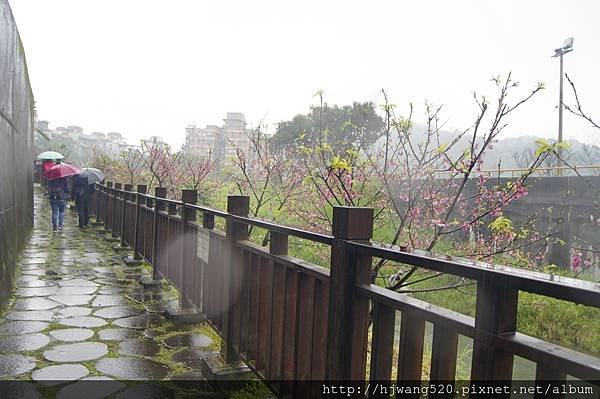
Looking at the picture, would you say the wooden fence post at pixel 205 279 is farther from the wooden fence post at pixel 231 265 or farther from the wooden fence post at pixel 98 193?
the wooden fence post at pixel 98 193

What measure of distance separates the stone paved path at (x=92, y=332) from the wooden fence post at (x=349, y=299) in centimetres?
175

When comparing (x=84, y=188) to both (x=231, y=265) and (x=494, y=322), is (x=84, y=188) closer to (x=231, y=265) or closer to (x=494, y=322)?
(x=231, y=265)

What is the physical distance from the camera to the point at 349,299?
194 centimetres

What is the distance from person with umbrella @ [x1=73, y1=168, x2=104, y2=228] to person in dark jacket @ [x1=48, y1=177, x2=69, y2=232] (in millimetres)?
761

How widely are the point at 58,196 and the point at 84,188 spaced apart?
3.70 feet

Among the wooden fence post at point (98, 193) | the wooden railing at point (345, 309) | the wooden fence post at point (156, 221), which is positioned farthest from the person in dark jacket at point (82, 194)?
the wooden railing at point (345, 309)

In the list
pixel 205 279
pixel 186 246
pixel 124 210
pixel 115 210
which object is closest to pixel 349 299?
pixel 205 279

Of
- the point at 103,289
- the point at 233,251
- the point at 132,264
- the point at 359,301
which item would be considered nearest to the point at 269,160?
the point at 132,264

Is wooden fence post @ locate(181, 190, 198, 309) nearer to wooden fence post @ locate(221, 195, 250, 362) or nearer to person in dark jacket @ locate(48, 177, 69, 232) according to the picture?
wooden fence post @ locate(221, 195, 250, 362)

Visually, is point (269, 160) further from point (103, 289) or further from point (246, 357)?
point (246, 357)

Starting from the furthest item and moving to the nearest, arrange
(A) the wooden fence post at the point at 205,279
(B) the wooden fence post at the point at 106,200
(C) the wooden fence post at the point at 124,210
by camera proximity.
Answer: (B) the wooden fence post at the point at 106,200 < (C) the wooden fence post at the point at 124,210 < (A) the wooden fence post at the point at 205,279

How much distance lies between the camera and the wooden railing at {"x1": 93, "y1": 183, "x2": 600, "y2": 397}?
1.25 metres

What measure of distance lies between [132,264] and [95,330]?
318 centimetres

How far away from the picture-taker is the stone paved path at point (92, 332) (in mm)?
3385
